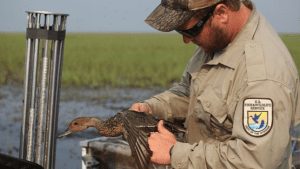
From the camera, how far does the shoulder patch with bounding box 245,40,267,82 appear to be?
2.52m

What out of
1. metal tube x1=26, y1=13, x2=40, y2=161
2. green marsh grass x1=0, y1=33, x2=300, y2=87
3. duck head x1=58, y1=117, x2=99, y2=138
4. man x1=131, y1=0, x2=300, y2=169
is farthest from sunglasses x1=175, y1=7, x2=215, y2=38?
green marsh grass x1=0, y1=33, x2=300, y2=87

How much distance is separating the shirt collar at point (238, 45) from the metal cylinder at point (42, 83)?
1.32 metres

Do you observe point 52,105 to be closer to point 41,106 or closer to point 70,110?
point 41,106

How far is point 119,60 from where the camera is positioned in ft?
19.6

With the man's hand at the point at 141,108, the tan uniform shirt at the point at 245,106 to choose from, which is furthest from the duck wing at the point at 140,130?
the tan uniform shirt at the point at 245,106

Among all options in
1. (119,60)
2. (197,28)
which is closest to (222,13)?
(197,28)

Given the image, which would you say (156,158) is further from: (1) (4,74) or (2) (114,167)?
→ (1) (4,74)

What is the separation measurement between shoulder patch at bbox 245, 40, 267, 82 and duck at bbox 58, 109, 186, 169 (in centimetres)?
63

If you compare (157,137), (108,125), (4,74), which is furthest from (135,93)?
(157,137)

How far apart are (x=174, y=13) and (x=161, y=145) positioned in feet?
1.99

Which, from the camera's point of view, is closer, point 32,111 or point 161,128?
point 161,128

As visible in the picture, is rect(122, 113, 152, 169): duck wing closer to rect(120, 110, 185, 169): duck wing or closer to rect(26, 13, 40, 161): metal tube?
rect(120, 110, 185, 169): duck wing

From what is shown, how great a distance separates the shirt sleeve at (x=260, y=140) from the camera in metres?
2.46

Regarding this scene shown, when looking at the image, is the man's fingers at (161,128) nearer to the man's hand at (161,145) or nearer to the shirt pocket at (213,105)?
the man's hand at (161,145)
